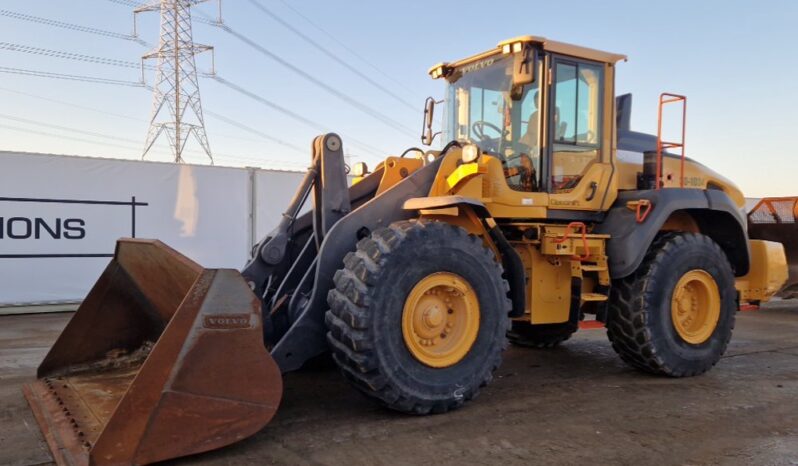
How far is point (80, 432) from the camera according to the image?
3.63m

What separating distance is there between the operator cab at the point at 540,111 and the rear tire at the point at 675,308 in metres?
1.05

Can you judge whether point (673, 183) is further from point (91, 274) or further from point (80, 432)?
point (91, 274)

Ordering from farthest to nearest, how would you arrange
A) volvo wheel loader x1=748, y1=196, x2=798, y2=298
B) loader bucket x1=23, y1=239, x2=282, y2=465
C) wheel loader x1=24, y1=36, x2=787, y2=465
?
1. volvo wheel loader x1=748, y1=196, x2=798, y2=298
2. wheel loader x1=24, y1=36, x2=787, y2=465
3. loader bucket x1=23, y1=239, x2=282, y2=465

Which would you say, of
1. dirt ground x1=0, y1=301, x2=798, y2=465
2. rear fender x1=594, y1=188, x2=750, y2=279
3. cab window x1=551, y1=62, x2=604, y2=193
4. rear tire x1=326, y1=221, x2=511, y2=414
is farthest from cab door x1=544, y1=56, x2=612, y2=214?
dirt ground x1=0, y1=301, x2=798, y2=465

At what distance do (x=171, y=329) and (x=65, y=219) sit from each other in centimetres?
764

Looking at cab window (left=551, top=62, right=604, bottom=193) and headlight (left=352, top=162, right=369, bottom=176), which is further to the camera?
headlight (left=352, top=162, right=369, bottom=176)

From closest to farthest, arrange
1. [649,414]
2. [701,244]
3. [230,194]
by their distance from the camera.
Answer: [649,414], [701,244], [230,194]

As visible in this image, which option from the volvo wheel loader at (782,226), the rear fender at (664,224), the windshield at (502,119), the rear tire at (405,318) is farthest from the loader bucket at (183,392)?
the volvo wheel loader at (782,226)

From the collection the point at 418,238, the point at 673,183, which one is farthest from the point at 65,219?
the point at 673,183

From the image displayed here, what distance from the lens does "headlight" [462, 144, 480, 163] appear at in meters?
4.87

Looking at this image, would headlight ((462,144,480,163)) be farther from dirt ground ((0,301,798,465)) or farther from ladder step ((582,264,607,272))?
dirt ground ((0,301,798,465))

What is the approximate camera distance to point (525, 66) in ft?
17.1

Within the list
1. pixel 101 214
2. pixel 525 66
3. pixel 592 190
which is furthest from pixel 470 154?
pixel 101 214

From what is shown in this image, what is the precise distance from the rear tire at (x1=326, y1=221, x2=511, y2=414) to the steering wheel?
1.49 meters
